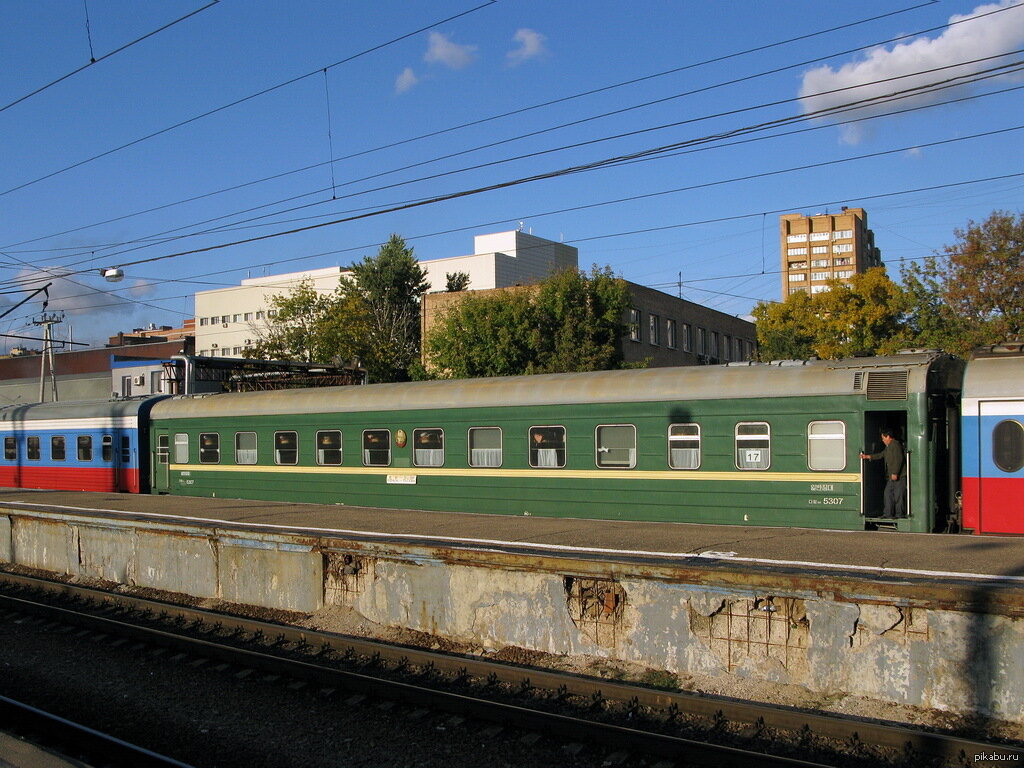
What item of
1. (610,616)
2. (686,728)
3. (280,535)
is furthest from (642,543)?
(280,535)

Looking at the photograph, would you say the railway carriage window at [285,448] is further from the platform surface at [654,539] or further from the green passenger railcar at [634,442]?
the platform surface at [654,539]

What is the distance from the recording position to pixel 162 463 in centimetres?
2577

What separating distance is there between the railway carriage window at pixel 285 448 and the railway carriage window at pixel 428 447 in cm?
381

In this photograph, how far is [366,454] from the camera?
20297 mm

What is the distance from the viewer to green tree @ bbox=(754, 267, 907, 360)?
48.4 meters

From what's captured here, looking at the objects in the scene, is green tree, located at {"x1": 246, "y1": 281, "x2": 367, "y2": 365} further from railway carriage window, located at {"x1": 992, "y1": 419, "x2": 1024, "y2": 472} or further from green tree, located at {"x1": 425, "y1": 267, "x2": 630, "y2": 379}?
railway carriage window, located at {"x1": 992, "y1": 419, "x2": 1024, "y2": 472}

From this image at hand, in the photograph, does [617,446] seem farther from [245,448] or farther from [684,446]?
[245,448]

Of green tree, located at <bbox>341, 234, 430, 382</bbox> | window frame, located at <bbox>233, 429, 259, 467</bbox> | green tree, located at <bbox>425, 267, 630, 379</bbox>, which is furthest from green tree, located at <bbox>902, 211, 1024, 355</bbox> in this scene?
green tree, located at <bbox>341, 234, 430, 382</bbox>

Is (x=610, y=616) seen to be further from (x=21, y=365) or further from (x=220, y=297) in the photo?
(x=220, y=297)

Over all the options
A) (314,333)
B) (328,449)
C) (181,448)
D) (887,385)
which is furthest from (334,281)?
(887,385)

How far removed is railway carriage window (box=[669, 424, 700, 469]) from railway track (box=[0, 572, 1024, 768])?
6633 millimetres

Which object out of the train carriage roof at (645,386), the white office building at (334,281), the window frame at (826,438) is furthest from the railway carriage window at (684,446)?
the white office building at (334,281)

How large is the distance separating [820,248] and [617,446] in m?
152

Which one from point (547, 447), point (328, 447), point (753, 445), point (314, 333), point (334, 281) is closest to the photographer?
point (753, 445)
